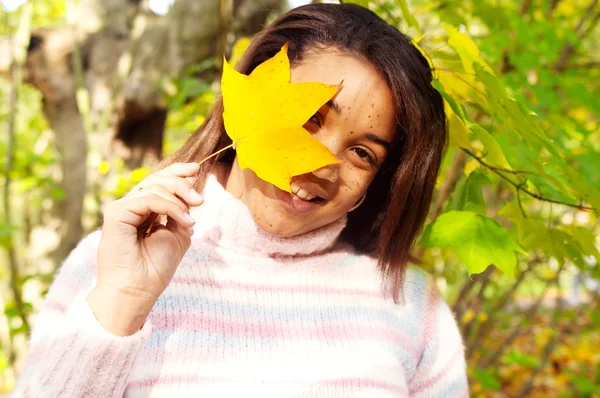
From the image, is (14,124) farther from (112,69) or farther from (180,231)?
(180,231)

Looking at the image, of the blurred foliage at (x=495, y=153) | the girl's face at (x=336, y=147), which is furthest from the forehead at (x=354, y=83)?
the blurred foliage at (x=495, y=153)

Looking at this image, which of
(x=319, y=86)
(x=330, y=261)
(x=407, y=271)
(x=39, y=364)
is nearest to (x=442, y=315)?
(x=407, y=271)

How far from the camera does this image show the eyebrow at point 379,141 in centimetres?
97

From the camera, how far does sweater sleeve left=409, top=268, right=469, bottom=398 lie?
119 centimetres

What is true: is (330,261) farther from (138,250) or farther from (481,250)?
(138,250)

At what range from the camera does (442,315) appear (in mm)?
1252

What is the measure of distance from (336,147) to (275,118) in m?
0.23

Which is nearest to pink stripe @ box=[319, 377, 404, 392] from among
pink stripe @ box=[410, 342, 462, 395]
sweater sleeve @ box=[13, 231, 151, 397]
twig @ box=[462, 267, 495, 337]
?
pink stripe @ box=[410, 342, 462, 395]

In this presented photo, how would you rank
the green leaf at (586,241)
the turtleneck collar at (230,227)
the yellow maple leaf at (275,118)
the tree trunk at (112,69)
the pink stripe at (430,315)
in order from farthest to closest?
the tree trunk at (112,69)
the pink stripe at (430,315)
the turtleneck collar at (230,227)
the green leaf at (586,241)
the yellow maple leaf at (275,118)

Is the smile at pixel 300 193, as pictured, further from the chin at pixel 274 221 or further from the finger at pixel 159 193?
the finger at pixel 159 193

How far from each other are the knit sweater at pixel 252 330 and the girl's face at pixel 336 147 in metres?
0.09

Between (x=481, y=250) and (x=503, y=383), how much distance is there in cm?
351

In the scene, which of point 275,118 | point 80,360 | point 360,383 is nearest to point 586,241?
point 360,383

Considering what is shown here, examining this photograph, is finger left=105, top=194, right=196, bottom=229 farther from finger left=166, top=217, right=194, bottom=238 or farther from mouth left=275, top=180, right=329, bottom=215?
mouth left=275, top=180, right=329, bottom=215
